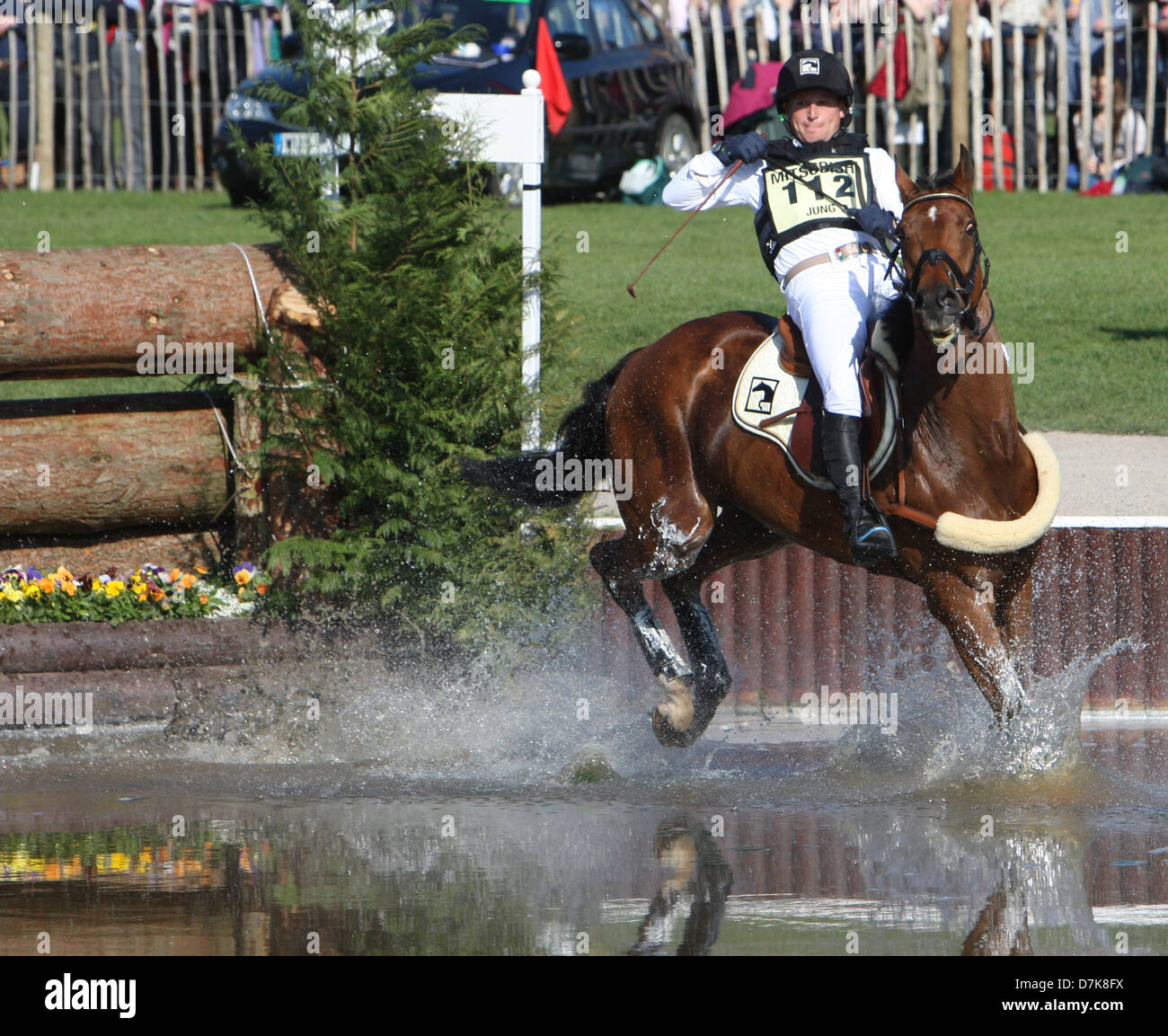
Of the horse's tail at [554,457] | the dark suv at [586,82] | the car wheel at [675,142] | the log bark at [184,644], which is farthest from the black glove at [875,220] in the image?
the car wheel at [675,142]

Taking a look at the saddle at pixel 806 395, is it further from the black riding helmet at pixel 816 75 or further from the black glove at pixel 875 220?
the black riding helmet at pixel 816 75

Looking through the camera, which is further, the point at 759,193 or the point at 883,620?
the point at 883,620

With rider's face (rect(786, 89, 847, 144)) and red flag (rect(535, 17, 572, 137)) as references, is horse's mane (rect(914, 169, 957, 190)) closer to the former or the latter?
rider's face (rect(786, 89, 847, 144))

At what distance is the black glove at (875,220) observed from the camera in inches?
247

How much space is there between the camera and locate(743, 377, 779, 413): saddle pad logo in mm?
6570

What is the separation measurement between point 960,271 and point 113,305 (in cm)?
404

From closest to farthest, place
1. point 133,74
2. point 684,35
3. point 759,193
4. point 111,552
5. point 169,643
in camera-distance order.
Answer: point 759,193
point 169,643
point 111,552
point 133,74
point 684,35

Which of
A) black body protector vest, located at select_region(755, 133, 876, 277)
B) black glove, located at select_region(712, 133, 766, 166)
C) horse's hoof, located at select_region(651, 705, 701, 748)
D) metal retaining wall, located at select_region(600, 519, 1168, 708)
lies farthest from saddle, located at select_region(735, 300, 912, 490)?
metal retaining wall, located at select_region(600, 519, 1168, 708)

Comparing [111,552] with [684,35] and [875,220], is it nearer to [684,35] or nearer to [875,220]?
[875,220]

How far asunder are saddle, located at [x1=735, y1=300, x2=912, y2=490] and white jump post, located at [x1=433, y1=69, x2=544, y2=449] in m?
1.53

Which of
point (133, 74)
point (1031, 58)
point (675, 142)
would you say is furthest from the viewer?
point (1031, 58)

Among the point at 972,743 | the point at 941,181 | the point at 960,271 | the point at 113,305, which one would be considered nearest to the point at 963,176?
the point at 941,181

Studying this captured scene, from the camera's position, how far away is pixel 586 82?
1633 centimetres

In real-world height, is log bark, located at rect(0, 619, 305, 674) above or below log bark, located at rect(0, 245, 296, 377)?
below
